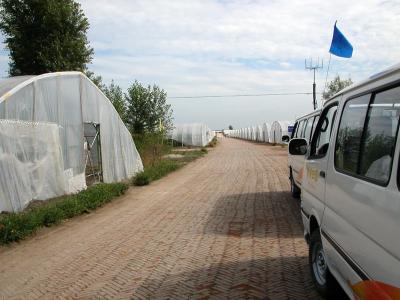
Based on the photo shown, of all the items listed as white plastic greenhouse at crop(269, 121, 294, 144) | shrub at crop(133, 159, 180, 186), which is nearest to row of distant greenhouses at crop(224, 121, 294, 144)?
white plastic greenhouse at crop(269, 121, 294, 144)

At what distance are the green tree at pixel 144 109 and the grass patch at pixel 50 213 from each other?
2114cm

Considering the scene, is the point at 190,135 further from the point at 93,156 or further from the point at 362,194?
the point at 362,194

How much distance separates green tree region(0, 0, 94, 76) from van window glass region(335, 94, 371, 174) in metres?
20.4

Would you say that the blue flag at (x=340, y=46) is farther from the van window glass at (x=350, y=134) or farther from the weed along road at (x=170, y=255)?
the van window glass at (x=350, y=134)

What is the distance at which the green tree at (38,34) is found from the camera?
22.3 metres

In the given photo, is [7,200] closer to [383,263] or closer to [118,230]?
[118,230]

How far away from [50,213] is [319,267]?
6385 mm

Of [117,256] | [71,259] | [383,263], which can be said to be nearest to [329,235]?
[383,263]

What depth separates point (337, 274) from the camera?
3.91 meters

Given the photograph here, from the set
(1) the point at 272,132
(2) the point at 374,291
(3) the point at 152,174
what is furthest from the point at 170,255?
(1) the point at 272,132

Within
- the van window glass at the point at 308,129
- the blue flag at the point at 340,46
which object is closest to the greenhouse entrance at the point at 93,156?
the van window glass at the point at 308,129

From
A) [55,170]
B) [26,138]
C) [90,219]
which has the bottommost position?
[90,219]

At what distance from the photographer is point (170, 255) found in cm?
679

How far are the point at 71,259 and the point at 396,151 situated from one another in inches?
213
